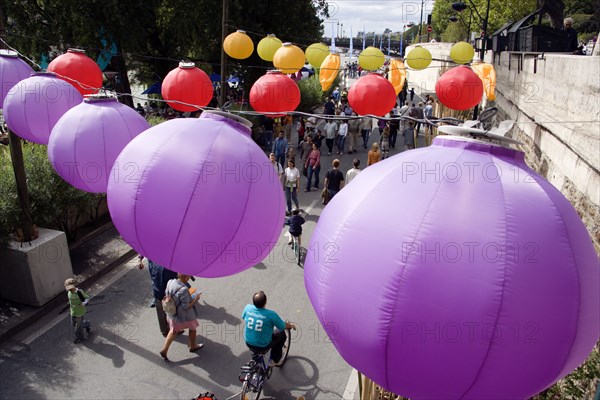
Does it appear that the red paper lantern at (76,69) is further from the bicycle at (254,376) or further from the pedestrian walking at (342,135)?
the pedestrian walking at (342,135)

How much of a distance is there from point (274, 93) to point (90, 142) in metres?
4.45

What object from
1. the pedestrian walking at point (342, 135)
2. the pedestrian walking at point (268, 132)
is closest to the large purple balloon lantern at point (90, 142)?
the pedestrian walking at point (342, 135)

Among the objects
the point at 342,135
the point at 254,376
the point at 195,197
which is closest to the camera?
the point at 195,197

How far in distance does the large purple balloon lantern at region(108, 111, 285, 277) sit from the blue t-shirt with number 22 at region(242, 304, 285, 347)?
7.05 ft

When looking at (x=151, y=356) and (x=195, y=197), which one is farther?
(x=151, y=356)

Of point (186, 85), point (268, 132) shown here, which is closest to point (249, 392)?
point (186, 85)

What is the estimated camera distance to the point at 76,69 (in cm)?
772

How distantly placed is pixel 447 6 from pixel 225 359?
66.2 metres

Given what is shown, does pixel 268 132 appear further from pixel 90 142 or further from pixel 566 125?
pixel 90 142

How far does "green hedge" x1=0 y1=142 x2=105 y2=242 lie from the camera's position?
7.41 m

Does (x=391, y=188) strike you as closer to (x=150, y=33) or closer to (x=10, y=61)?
(x=10, y=61)

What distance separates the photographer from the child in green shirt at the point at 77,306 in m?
6.40

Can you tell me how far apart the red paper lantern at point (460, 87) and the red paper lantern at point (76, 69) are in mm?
6810

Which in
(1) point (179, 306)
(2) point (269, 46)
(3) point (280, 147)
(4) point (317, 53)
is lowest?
(1) point (179, 306)
